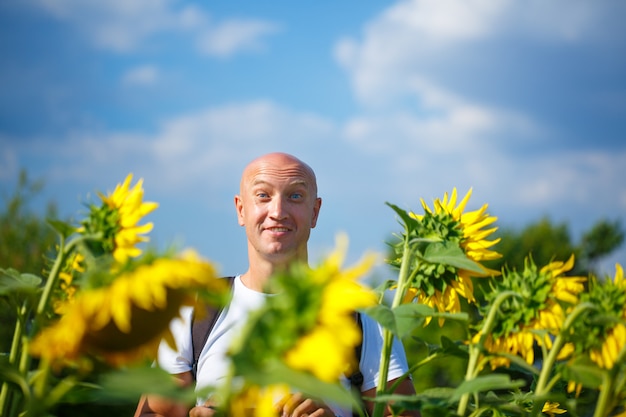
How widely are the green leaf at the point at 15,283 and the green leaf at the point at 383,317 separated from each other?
599mm

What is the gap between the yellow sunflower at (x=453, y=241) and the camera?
5.77ft

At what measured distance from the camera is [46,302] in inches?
45.3

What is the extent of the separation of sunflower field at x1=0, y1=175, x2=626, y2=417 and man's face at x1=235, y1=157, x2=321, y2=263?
1.12 meters

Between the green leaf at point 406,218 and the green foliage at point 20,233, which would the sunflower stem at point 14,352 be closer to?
the green leaf at point 406,218

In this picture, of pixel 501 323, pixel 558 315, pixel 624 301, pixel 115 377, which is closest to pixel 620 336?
pixel 624 301

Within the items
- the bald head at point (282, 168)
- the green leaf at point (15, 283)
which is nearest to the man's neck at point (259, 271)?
the bald head at point (282, 168)

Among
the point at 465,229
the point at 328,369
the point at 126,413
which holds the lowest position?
the point at 126,413

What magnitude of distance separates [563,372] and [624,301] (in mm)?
216

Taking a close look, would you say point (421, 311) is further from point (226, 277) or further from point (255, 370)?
point (226, 277)

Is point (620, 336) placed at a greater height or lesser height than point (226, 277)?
lesser

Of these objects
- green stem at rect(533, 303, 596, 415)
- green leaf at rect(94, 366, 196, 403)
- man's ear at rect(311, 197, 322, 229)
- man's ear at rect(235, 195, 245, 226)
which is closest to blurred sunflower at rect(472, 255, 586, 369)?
green stem at rect(533, 303, 596, 415)

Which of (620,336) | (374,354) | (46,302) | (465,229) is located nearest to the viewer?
(46,302)

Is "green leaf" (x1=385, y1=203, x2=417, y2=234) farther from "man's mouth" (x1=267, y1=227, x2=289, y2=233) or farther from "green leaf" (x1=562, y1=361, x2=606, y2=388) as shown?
"man's mouth" (x1=267, y1=227, x2=289, y2=233)

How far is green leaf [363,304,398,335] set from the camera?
134 cm
